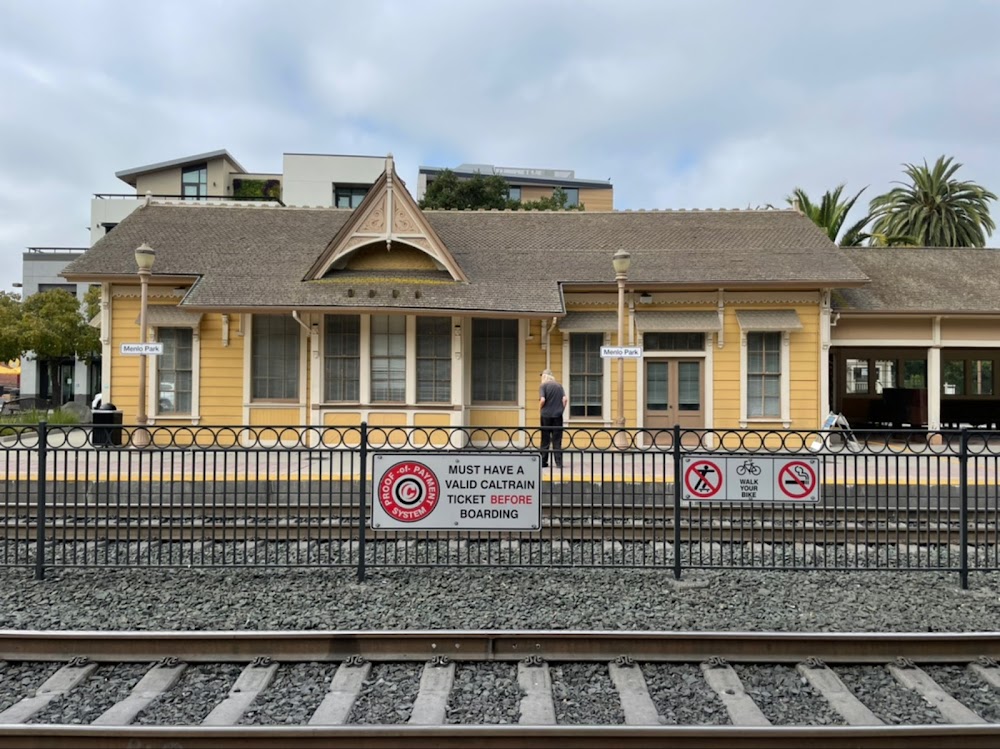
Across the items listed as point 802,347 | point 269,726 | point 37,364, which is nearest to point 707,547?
point 269,726

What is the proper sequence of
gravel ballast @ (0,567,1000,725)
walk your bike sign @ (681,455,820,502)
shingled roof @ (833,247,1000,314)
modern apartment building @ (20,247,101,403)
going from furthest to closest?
modern apartment building @ (20,247,101,403)
shingled roof @ (833,247,1000,314)
walk your bike sign @ (681,455,820,502)
gravel ballast @ (0,567,1000,725)

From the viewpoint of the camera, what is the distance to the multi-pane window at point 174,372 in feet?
54.4

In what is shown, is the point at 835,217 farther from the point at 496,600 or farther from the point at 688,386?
the point at 496,600

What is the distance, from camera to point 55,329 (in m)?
34.2

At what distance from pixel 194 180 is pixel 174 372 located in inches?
→ 1591

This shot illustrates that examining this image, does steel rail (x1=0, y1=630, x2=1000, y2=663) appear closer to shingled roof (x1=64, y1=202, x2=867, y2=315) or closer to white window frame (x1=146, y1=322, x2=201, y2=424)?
shingled roof (x1=64, y1=202, x2=867, y2=315)

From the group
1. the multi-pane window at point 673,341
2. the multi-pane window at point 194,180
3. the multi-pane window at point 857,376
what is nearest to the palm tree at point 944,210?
the multi-pane window at point 857,376

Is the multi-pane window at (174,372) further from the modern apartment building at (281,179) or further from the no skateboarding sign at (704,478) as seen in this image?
the modern apartment building at (281,179)

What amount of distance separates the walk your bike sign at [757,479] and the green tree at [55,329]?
36.7m

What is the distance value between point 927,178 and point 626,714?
147 ft

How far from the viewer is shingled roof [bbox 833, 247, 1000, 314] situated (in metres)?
17.0

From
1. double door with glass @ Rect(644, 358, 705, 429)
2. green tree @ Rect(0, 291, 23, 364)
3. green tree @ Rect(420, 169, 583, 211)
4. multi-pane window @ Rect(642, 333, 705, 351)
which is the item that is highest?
green tree @ Rect(420, 169, 583, 211)

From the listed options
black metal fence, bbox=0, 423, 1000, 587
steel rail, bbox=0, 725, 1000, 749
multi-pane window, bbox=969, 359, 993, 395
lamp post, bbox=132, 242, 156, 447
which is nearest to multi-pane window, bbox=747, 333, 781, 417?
black metal fence, bbox=0, 423, 1000, 587

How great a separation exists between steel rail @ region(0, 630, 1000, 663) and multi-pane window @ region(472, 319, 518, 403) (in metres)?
11.6
